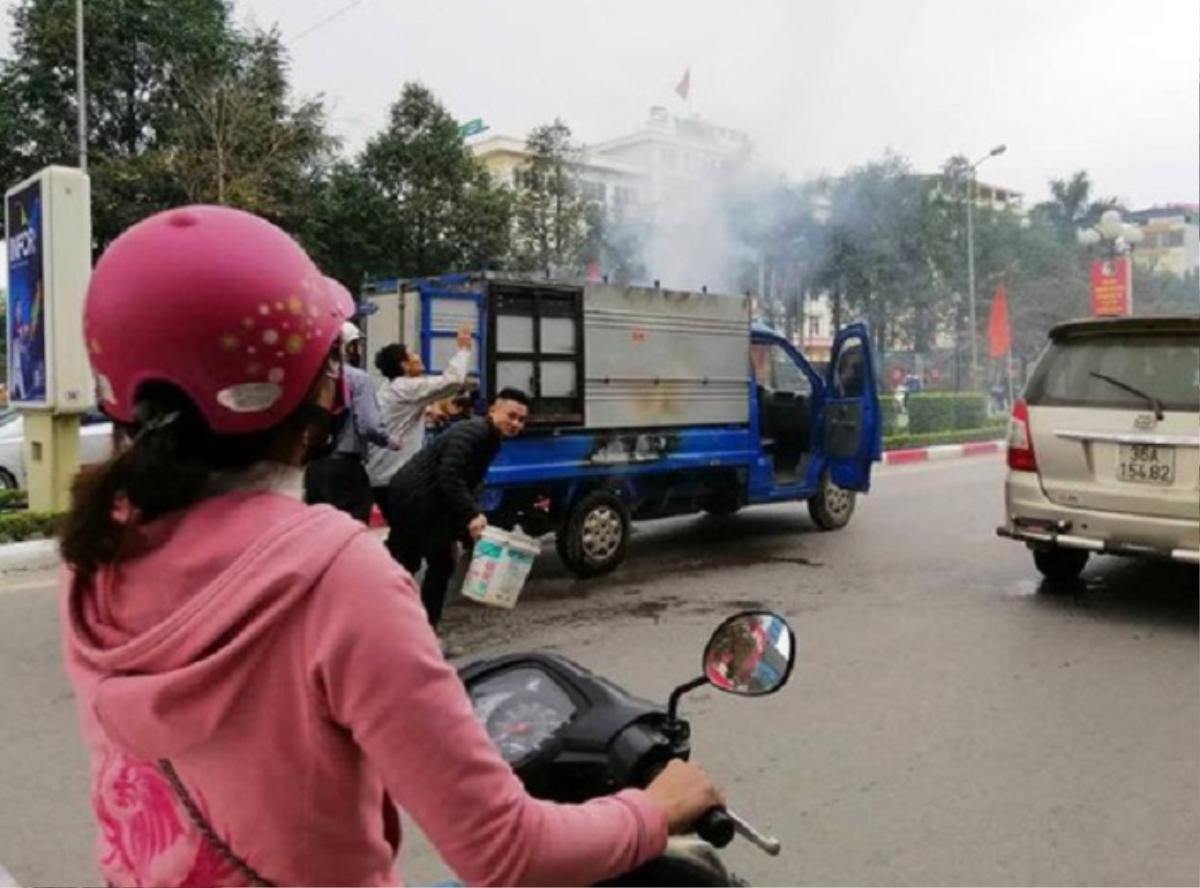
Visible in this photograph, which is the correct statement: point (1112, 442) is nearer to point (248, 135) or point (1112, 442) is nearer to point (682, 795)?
point (682, 795)

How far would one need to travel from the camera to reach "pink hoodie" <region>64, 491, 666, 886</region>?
1.02 m

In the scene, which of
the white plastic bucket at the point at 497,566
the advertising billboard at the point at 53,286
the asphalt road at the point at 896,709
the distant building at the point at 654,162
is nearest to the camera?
the asphalt road at the point at 896,709

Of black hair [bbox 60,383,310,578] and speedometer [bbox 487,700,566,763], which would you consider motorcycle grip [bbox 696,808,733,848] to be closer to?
speedometer [bbox 487,700,566,763]

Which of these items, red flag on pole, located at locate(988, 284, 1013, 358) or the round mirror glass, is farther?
red flag on pole, located at locate(988, 284, 1013, 358)

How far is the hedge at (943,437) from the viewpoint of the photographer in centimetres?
2009

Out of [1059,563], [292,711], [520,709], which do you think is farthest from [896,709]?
[292,711]

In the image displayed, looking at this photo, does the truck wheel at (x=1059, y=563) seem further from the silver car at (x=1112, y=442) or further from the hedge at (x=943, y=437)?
the hedge at (x=943, y=437)

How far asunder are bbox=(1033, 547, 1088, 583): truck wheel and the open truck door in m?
2.26

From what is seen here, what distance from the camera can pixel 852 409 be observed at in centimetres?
935

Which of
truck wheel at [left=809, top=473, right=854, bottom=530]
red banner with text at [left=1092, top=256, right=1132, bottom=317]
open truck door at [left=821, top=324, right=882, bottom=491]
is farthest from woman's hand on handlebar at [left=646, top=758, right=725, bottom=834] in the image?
red banner with text at [left=1092, top=256, right=1132, bottom=317]

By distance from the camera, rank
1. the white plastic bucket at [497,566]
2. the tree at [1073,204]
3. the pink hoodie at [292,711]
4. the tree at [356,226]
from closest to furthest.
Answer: the pink hoodie at [292,711], the white plastic bucket at [497,566], the tree at [356,226], the tree at [1073,204]

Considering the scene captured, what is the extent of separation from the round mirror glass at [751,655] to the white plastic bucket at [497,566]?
3.51 meters

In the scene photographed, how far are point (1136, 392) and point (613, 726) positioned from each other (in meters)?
5.53

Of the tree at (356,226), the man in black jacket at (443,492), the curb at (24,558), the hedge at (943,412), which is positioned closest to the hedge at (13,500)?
the curb at (24,558)
